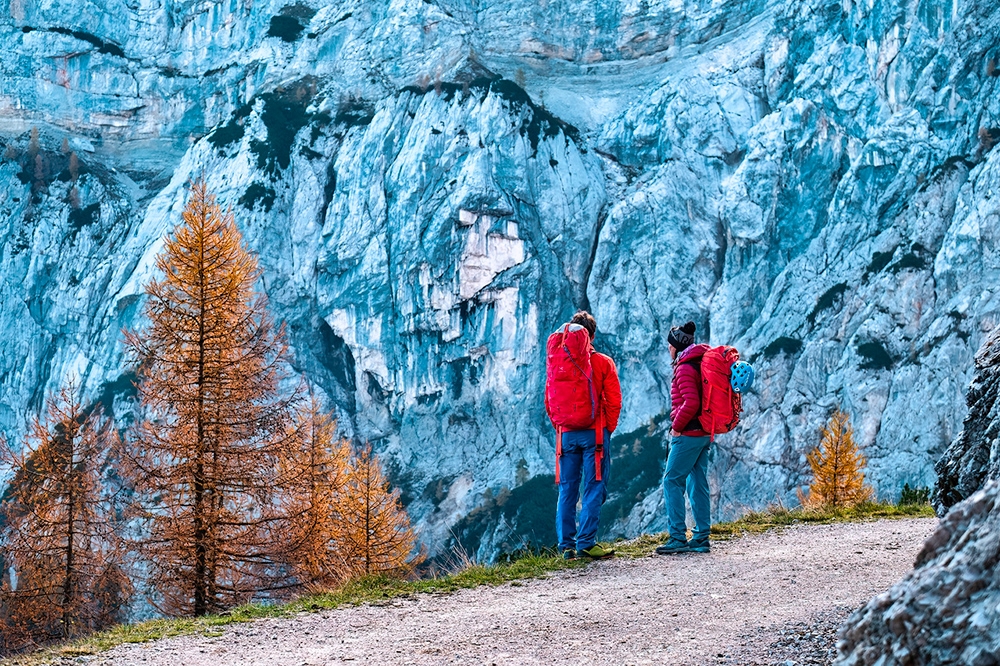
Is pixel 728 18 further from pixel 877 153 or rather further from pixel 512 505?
pixel 512 505

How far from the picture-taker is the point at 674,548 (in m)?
8.07

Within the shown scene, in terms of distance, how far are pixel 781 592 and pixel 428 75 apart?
233 ft

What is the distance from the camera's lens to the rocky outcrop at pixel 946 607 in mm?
1853

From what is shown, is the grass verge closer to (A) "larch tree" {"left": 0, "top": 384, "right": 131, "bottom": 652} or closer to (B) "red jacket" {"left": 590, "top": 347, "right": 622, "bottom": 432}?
(B) "red jacket" {"left": 590, "top": 347, "right": 622, "bottom": 432}

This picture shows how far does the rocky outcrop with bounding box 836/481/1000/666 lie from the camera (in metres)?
1.85

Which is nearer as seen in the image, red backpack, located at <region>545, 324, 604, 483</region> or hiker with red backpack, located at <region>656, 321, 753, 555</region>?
hiker with red backpack, located at <region>656, 321, 753, 555</region>

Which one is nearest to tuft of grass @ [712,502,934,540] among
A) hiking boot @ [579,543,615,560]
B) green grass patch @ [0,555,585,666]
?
hiking boot @ [579,543,615,560]

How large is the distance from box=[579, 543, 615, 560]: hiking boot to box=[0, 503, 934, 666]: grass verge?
0.17m

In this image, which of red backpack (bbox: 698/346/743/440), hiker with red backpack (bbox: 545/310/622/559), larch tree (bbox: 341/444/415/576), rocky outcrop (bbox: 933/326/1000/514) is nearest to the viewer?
rocky outcrop (bbox: 933/326/1000/514)

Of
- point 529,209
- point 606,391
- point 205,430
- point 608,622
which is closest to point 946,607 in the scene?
point 608,622

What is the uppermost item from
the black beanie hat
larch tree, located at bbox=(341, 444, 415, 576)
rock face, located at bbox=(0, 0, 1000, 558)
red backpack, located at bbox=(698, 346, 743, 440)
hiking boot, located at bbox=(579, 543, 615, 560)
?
rock face, located at bbox=(0, 0, 1000, 558)

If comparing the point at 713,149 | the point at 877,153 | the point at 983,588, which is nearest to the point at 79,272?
the point at 713,149

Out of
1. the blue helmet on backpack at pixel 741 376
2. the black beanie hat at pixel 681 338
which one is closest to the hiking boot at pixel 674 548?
the blue helmet on backpack at pixel 741 376

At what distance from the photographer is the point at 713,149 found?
6912cm
